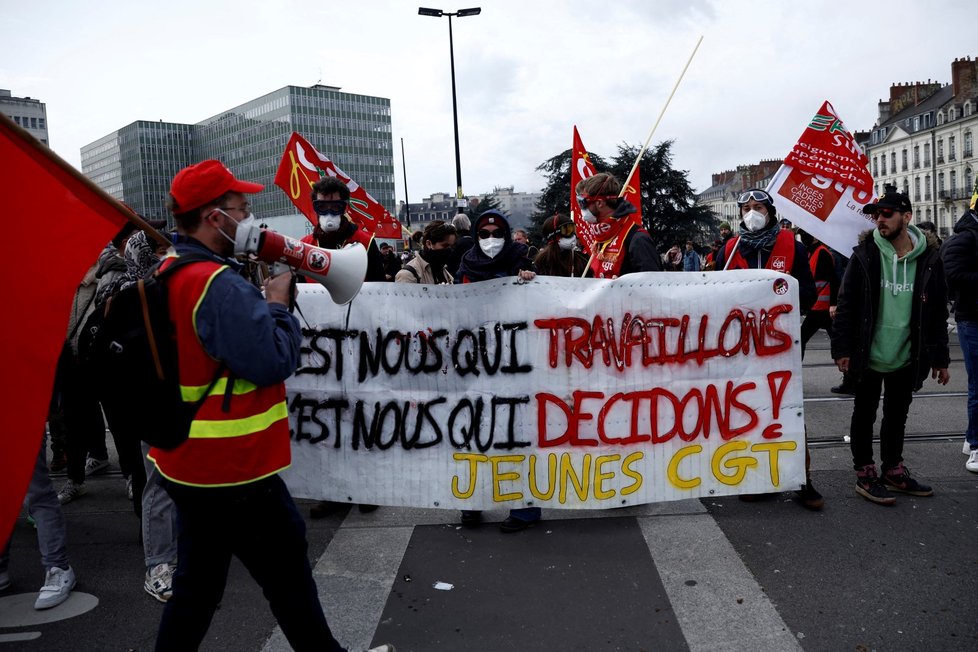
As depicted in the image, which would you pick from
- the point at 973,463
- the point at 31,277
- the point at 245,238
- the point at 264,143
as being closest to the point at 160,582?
the point at 31,277

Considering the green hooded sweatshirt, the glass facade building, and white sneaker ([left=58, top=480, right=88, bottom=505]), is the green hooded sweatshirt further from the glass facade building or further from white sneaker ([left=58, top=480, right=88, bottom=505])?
the glass facade building

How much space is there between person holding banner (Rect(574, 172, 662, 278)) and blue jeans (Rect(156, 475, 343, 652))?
2639 mm

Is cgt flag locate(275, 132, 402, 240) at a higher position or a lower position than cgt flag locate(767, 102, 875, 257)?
higher

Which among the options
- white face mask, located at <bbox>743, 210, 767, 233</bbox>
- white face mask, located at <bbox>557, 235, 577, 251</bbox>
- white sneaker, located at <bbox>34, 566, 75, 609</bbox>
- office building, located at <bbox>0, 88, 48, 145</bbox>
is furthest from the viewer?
office building, located at <bbox>0, 88, 48, 145</bbox>

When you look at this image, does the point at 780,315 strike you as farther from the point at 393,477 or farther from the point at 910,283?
the point at 393,477

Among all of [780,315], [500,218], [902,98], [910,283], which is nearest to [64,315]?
[500,218]

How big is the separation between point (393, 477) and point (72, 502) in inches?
99.5

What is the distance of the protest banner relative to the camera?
4234mm

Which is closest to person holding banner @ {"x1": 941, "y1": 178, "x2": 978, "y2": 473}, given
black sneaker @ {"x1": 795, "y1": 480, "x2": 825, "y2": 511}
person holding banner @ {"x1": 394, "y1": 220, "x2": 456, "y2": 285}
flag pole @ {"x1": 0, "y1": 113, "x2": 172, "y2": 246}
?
black sneaker @ {"x1": 795, "y1": 480, "x2": 825, "y2": 511}

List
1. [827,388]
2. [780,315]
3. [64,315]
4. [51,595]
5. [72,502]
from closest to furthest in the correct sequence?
[64,315], [51,595], [780,315], [72,502], [827,388]

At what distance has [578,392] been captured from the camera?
13.9ft

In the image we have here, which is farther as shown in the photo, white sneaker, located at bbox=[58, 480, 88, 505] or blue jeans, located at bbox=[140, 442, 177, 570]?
white sneaker, located at bbox=[58, 480, 88, 505]

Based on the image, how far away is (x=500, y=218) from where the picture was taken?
4.49m

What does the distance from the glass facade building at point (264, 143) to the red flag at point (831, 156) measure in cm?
9829
